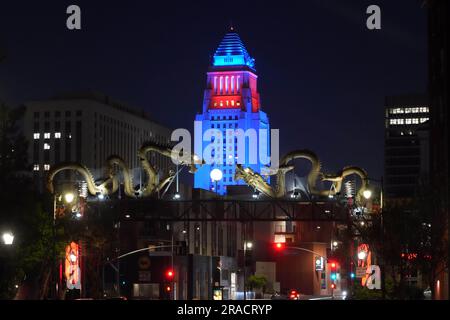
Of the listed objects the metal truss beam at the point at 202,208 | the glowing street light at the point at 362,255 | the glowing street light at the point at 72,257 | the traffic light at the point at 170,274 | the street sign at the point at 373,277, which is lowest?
the street sign at the point at 373,277

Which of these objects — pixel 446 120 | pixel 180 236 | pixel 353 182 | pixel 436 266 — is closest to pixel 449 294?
pixel 436 266

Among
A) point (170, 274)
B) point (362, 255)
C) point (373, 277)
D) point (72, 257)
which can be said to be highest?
point (170, 274)

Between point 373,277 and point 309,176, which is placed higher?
point 309,176

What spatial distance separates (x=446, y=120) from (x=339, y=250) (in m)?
86.5

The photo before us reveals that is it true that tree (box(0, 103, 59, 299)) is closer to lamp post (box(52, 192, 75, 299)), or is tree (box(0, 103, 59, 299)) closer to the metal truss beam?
lamp post (box(52, 192, 75, 299))

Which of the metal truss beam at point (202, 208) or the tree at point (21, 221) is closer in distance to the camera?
the tree at point (21, 221)

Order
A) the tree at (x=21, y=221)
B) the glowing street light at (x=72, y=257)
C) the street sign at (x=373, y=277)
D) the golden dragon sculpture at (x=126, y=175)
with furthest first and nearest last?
the golden dragon sculpture at (x=126, y=175)
the street sign at (x=373, y=277)
the glowing street light at (x=72, y=257)
the tree at (x=21, y=221)

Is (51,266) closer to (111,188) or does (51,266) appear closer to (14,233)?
(14,233)

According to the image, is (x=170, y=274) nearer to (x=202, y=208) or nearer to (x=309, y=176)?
(x=202, y=208)

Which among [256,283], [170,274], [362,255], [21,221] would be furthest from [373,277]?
[256,283]

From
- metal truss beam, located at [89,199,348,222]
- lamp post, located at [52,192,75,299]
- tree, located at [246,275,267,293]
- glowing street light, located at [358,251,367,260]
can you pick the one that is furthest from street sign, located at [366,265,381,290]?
tree, located at [246,275,267,293]

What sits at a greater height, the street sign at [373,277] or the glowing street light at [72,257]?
the glowing street light at [72,257]

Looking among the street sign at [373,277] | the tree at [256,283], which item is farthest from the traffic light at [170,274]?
the street sign at [373,277]

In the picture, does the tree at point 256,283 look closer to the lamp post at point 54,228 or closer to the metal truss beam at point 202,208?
the metal truss beam at point 202,208
